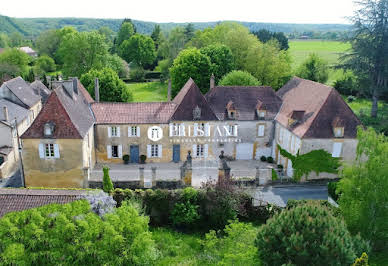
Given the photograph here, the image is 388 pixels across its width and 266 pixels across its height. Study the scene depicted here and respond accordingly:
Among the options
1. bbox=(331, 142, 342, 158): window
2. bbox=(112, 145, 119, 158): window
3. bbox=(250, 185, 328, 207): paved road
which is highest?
bbox=(331, 142, 342, 158): window

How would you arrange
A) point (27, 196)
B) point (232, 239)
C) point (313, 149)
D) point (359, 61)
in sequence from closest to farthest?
point (27, 196)
point (232, 239)
point (313, 149)
point (359, 61)

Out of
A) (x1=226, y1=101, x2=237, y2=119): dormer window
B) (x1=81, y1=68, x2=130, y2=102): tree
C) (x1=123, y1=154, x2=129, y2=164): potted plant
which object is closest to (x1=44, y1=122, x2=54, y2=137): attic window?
(x1=123, y1=154, x2=129, y2=164): potted plant

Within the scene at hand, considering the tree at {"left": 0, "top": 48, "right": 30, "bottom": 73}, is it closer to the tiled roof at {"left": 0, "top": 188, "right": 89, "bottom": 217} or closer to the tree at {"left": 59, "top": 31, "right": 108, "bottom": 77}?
the tree at {"left": 59, "top": 31, "right": 108, "bottom": 77}

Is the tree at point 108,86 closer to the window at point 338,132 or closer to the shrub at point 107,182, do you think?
the shrub at point 107,182

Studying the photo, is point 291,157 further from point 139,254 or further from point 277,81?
point 277,81

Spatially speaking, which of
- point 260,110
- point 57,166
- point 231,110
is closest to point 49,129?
point 57,166

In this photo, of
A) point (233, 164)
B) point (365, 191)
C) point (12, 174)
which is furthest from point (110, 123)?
point (365, 191)
